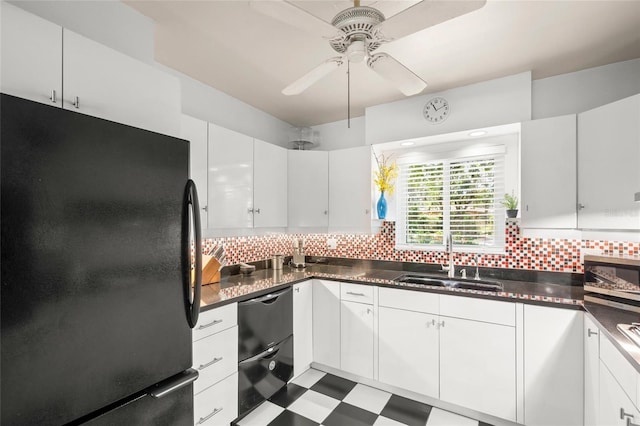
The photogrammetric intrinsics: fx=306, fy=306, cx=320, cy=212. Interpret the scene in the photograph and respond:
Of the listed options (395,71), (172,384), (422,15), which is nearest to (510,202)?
(395,71)

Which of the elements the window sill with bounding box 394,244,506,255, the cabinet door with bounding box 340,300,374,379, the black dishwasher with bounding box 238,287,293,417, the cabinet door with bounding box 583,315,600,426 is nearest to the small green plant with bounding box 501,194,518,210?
the window sill with bounding box 394,244,506,255

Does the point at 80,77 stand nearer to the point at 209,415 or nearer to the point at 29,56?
the point at 29,56

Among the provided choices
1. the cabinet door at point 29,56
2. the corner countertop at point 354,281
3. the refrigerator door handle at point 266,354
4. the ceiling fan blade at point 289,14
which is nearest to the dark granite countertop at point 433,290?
the corner countertop at point 354,281

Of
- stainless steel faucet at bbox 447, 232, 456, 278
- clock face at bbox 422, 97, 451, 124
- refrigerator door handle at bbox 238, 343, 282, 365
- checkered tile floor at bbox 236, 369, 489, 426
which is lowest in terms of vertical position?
checkered tile floor at bbox 236, 369, 489, 426

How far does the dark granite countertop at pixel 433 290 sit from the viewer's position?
157 centimetres

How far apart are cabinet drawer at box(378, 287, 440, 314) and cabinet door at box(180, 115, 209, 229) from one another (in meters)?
1.47

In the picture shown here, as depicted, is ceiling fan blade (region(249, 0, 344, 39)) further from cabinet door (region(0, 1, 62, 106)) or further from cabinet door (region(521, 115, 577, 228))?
cabinet door (region(521, 115, 577, 228))

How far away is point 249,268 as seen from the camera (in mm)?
2754

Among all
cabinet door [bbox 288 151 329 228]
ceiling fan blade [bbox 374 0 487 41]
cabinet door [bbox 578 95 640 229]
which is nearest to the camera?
ceiling fan blade [bbox 374 0 487 41]

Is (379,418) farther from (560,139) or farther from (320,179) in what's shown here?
(560,139)

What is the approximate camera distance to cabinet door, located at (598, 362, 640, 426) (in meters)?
1.21

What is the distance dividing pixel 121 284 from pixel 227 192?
1.27 m

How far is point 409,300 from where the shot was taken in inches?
90.9

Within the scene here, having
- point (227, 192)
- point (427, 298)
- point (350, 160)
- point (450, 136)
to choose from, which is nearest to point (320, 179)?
point (350, 160)
